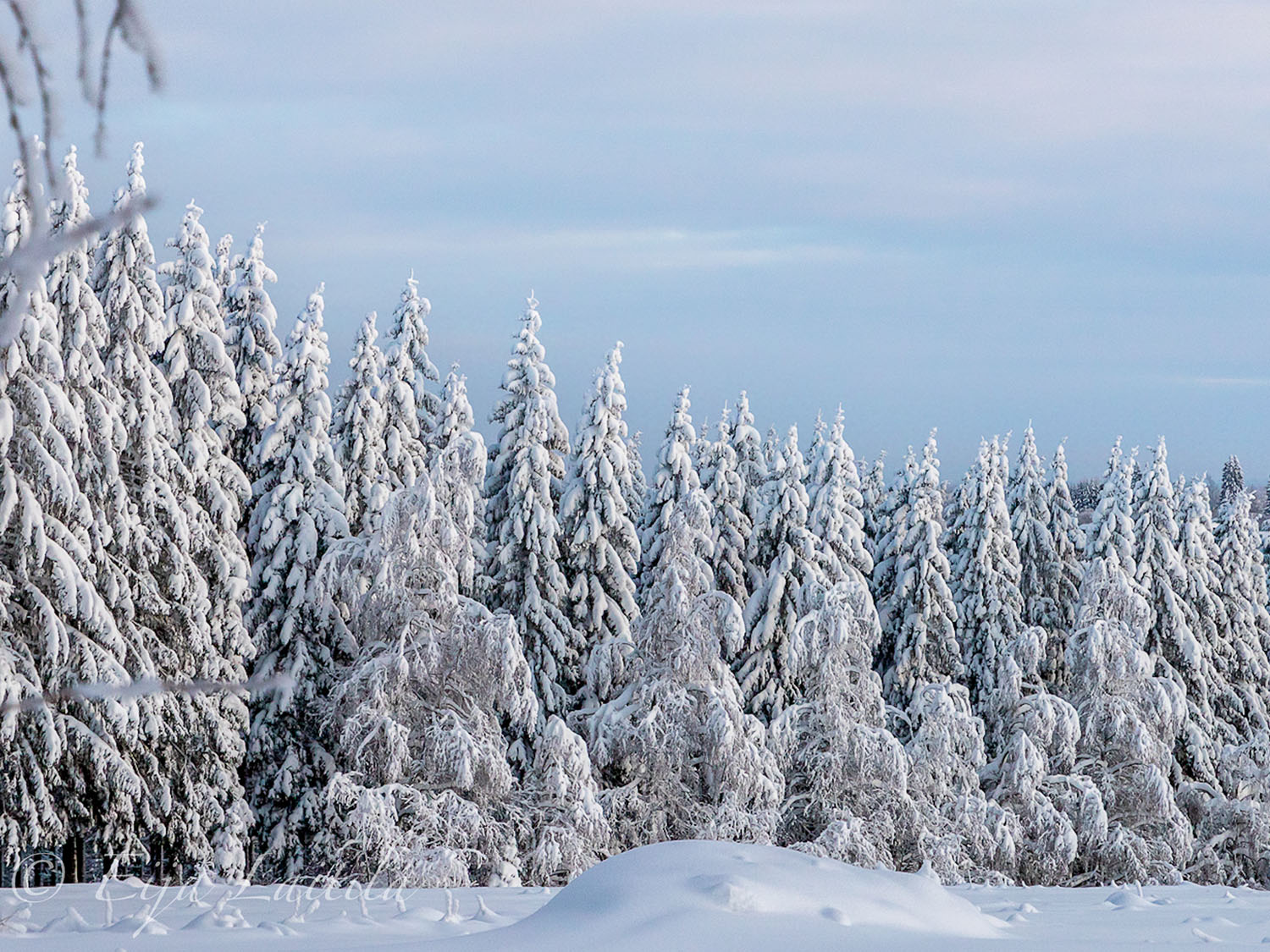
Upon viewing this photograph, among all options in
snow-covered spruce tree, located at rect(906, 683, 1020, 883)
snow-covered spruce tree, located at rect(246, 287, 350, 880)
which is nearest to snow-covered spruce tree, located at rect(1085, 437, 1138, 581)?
snow-covered spruce tree, located at rect(906, 683, 1020, 883)

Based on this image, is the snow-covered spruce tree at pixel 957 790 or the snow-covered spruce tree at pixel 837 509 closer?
the snow-covered spruce tree at pixel 957 790

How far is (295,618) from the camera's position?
77.4ft

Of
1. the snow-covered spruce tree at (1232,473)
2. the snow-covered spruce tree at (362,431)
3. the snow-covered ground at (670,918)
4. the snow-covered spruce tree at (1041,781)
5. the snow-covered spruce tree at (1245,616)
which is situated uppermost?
the snow-covered spruce tree at (1232,473)

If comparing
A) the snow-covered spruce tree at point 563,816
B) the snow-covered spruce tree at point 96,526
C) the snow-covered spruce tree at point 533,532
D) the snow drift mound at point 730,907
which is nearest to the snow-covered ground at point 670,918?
the snow drift mound at point 730,907

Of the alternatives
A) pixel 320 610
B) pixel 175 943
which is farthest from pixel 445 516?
pixel 175 943

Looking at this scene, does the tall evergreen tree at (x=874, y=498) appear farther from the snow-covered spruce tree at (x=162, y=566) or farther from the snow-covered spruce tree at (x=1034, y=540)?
the snow-covered spruce tree at (x=162, y=566)

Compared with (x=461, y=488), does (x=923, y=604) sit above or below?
below

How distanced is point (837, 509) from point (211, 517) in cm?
1237

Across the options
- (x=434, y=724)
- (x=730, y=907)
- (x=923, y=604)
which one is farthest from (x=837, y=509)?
(x=730, y=907)

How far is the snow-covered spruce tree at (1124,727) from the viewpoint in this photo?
1083 inches

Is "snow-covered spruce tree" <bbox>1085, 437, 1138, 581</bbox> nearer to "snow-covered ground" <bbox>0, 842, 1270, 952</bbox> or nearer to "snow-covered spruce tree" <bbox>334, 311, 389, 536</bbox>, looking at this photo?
"snow-covered spruce tree" <bbox>334, 311, 389, 536</bbox>

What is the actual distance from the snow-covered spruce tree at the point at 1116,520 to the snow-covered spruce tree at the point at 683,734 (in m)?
11.8

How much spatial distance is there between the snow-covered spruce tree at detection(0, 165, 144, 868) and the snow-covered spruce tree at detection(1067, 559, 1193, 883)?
60.9 feet

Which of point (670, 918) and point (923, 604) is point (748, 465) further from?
point (670, 918)
